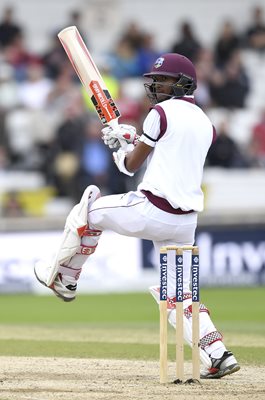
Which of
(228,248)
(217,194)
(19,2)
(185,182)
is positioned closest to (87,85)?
(185,182)

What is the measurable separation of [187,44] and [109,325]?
24.1 ft

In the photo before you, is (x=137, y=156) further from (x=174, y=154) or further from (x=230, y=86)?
(x=230, y=86)

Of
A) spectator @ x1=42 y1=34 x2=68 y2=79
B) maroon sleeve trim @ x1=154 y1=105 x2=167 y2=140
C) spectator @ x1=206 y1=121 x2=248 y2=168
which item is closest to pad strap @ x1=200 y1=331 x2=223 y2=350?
maroon sleeve trim @ x1=154 y1=105 x2=167 y2=140

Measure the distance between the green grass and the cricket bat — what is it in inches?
70.2

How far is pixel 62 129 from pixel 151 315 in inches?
171

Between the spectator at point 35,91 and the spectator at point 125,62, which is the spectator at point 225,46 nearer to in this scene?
the spectator at point 125,62

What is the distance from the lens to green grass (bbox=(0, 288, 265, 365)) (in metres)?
8.30

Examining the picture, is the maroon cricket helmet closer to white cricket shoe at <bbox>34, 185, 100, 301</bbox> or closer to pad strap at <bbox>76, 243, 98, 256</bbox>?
white cricket shoe at <bbox>34, 185, 100, 301</bbox>

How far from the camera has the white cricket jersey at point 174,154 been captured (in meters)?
6.44

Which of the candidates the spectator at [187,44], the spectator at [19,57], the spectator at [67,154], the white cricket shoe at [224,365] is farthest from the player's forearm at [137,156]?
the spectator at [187,44]

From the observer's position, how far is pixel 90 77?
7.23 m

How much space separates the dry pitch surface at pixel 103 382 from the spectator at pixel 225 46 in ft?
34.1

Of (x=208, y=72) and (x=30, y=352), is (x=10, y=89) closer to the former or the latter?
(x=208, y=72)

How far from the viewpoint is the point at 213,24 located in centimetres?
1883
